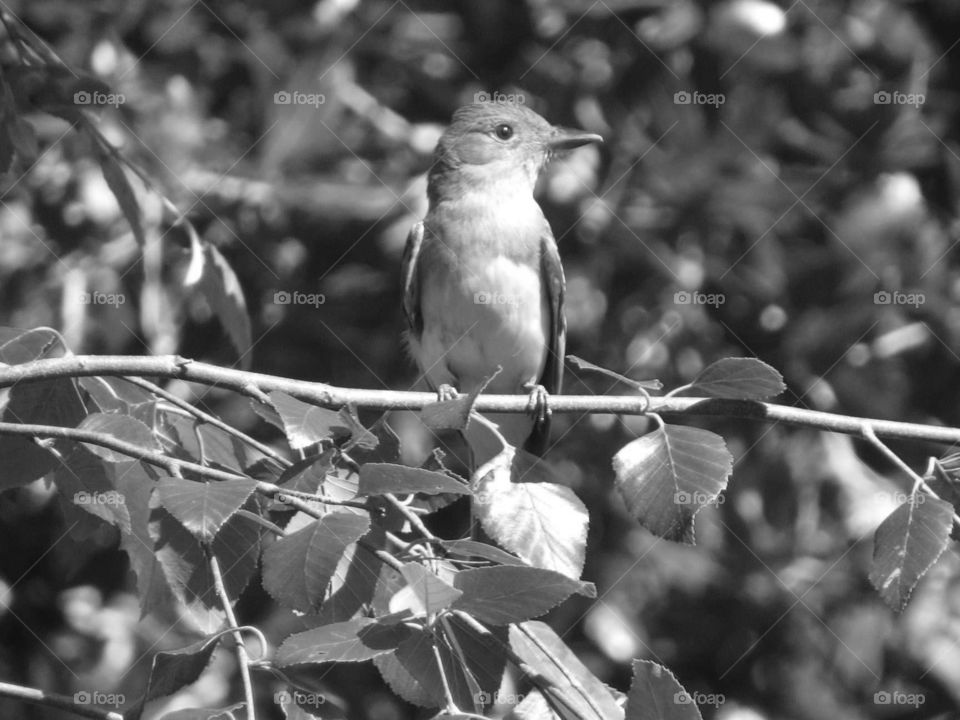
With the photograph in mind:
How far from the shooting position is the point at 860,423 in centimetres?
252

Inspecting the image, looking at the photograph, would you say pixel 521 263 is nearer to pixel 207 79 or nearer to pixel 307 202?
pixel 307 202

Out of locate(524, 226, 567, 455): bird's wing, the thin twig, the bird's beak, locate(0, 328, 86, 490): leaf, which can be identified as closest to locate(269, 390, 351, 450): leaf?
the thin twig

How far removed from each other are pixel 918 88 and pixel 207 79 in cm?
412

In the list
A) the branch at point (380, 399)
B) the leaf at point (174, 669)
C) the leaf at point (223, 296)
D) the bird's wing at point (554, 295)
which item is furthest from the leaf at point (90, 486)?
the bird's wing at point (554, 295)

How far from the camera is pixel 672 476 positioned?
7.50ft

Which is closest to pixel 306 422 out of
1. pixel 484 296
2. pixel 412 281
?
pixel 484 296

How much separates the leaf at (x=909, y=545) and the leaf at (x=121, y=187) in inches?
78.5

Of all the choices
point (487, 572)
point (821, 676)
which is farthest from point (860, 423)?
point (821, 676)

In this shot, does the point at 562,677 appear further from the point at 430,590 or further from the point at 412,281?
the point at 412,281

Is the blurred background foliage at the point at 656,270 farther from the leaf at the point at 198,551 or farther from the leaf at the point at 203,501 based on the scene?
the leaf at the point at 203,501

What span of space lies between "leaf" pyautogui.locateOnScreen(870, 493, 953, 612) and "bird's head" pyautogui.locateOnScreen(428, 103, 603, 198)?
3603mm

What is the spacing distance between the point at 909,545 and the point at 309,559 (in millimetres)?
1078

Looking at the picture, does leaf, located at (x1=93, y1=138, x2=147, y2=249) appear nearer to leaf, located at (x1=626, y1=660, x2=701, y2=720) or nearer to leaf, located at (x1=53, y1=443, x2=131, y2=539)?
leaf, located at (x1=53, y1=443, x2=131, y2=539)

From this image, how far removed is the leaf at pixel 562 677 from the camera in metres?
1.96
